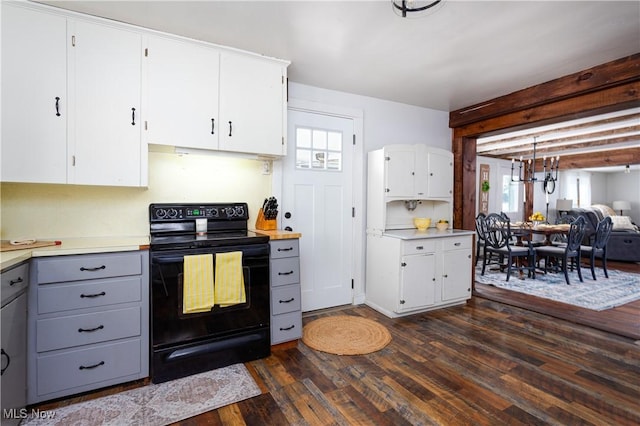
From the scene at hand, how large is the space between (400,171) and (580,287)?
11.0ft

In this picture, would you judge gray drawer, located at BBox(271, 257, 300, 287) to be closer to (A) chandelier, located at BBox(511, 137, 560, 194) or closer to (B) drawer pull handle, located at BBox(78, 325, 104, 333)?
(B) drawer pull handle, located at BBox(78, 325, 104, 333)

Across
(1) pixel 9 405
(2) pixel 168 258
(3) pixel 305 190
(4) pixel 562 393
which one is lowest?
(4) pixel 562 393

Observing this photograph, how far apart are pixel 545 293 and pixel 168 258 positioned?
14.9 feet

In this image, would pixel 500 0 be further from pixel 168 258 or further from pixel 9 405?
pixel 9 405

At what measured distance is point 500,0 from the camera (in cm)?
189

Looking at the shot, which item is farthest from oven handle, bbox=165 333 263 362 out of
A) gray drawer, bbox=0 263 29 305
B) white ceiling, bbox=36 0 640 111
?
white ceiling, bbox=36 0 640 111

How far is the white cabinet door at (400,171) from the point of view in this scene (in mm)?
3404

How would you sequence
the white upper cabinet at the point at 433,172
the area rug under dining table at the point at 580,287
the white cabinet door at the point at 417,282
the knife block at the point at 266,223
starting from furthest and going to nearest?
the area rug under dining table at the point at 580,287, the white upper cabinet at the point at 433,172, the white cabinet door at the point at 417,282, the knife block at the point at 266,223

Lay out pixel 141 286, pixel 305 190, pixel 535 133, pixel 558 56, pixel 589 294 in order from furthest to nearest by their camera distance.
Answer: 1. pixel 535 133
2. pixel 589 294
3. pixel 305 190
4. pixel 558 56
5. pixel 141 286

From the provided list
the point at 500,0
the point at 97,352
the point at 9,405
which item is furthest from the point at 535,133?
the point at 9,405

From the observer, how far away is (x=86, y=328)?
188cm

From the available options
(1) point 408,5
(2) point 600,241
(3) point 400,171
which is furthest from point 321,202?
(2) point 600,241

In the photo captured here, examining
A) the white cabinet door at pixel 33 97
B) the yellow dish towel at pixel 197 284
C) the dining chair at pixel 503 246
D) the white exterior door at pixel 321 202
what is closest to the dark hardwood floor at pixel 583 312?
the dining chair at pixel 503 246

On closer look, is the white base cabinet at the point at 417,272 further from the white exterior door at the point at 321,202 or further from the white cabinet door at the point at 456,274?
the white exterior door at the point at 321,202
